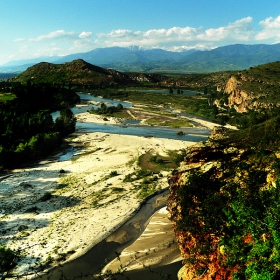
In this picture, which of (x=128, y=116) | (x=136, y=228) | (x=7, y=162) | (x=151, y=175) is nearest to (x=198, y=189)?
(x=136, y=228)

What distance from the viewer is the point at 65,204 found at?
48.3 metres

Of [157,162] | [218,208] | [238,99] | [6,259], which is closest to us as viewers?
[218,208]

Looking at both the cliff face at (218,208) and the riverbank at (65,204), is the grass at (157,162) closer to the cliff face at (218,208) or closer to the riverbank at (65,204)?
the riverbank at (65,204)

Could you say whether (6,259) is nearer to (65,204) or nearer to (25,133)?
(65,204)

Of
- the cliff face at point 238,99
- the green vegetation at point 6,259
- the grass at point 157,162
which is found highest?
the cliff face at point 238,99

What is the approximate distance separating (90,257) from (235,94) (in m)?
152

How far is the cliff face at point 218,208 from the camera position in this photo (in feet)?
69.0

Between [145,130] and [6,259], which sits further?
[145,130]

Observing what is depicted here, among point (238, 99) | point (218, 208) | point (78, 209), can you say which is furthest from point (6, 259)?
point (238, 99)

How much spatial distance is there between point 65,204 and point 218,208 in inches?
1257

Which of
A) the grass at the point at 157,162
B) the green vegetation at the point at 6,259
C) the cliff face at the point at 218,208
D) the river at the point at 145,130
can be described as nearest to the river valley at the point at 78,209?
the green vegetation at the point at 6,259

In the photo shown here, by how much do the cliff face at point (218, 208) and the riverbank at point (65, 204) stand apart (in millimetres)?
14986

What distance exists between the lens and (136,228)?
137ft

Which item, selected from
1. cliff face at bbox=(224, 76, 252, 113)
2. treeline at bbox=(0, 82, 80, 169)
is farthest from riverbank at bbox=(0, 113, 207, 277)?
cliff face at bbox=(224, 76, 252, 113)
